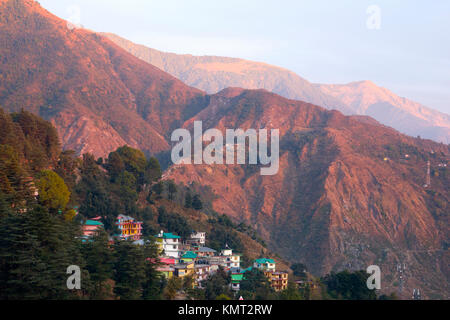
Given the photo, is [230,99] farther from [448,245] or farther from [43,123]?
[43,123]

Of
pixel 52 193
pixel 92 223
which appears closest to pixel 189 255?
pixel 92 223

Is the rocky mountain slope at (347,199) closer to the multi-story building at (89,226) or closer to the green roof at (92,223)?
the green roof at (92,223)

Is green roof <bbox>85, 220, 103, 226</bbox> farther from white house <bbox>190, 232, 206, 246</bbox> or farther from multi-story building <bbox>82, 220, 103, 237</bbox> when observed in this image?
white house <bbox>190, 232, 206, 246</bbox>

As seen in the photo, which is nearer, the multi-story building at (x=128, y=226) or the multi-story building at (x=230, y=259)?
the multi-story building at (x=128, y=226)

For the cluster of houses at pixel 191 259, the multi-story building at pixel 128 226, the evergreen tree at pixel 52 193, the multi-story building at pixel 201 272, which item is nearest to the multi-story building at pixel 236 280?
the cluster of houses at pixel 191 259

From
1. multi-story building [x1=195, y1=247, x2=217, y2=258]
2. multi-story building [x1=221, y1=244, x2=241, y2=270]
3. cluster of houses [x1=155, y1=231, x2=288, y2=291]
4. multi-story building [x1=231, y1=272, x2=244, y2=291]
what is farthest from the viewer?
multi-story building [x1=195, y1=247, x2=217, y2=258]

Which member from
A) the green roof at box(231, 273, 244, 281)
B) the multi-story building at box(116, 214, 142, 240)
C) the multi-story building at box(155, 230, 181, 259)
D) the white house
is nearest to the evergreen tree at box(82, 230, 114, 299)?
the multi-story building at box(155, 230, 181, 259)

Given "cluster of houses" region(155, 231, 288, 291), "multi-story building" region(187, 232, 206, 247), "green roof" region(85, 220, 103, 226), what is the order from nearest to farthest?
"cluster of houses" region(155, 231, 288, 291) → "green roof" region(85, 220, 103, 226) → "multi-story building" region(187, 232, 206, 247)
